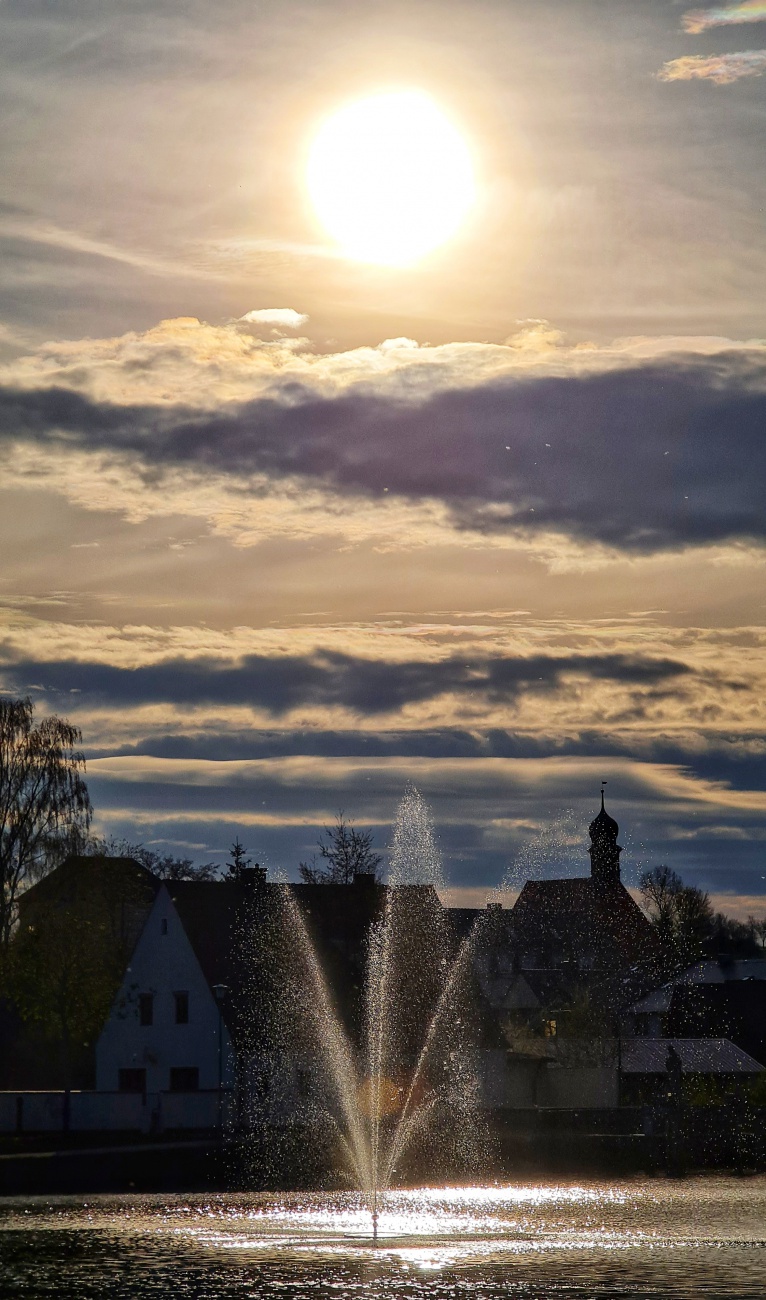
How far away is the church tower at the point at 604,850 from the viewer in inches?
6668

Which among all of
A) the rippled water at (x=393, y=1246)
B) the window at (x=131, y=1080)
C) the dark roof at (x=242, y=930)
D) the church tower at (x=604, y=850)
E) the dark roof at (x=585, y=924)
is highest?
the church tower at (x=604, y=850)

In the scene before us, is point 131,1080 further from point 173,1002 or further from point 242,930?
point 242,930

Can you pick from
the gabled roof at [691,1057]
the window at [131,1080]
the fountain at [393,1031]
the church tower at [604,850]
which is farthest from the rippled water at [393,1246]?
the church tower at [604,850]

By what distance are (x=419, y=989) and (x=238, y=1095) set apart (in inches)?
382

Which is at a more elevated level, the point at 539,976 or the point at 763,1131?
the point at 539,976

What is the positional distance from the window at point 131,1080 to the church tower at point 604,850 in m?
90.0

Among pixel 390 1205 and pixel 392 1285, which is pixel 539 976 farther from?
pixel 392 1285

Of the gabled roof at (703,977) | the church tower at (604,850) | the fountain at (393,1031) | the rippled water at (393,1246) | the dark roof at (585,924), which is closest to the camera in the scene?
the rippled water at (393,1246)

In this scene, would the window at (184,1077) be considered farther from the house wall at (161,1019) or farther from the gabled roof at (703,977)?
the gabled roof at (703,977)

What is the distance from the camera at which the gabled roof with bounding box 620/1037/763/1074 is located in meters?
82.3

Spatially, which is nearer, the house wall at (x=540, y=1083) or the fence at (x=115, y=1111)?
the fence at (x=115, y=1111)

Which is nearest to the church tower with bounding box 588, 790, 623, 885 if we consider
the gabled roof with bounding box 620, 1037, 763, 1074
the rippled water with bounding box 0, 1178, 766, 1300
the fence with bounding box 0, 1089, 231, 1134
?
the gabled roof with bounding box 620, 1037, 763, 1074

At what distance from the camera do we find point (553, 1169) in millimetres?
54656

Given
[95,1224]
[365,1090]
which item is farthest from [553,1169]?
[95,1224]
